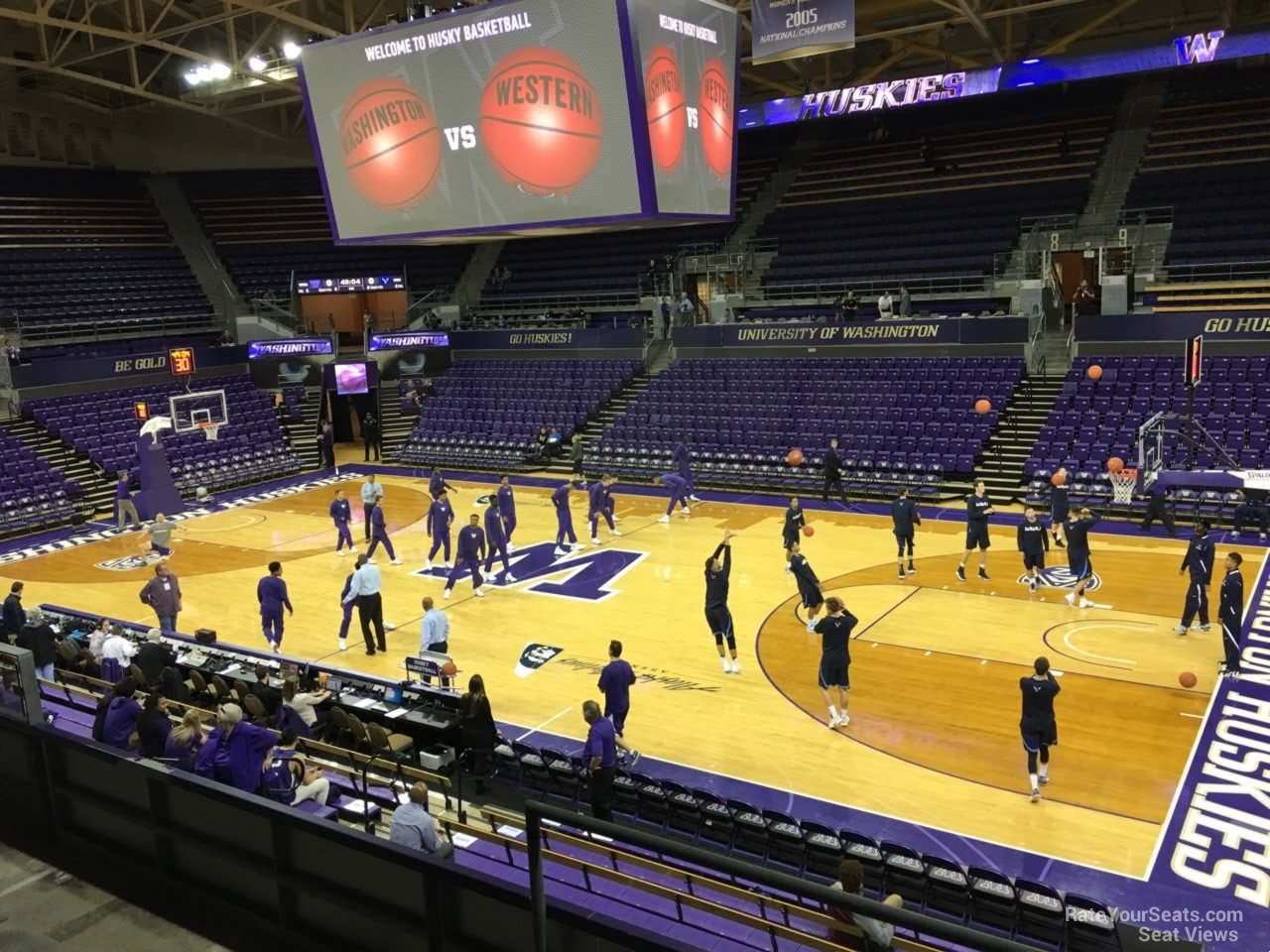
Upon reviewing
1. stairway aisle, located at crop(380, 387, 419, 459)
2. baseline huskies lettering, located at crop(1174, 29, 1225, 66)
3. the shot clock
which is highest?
baseline huskies lettering, located at crop(1174, 29, 1225, 66)

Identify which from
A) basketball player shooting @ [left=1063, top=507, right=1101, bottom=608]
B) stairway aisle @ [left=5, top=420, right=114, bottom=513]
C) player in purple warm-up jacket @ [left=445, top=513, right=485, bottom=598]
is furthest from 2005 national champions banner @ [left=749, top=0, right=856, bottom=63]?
stairway aisle @ [left=5, top=420, right=114, bottom=513]

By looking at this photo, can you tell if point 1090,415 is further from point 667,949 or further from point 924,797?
point 667,949

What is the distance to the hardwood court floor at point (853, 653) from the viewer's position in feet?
30.9

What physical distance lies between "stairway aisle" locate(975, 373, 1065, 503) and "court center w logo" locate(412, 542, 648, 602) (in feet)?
26.3

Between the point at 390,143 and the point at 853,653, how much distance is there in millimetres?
8453

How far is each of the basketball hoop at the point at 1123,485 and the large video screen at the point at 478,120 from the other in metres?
12.3

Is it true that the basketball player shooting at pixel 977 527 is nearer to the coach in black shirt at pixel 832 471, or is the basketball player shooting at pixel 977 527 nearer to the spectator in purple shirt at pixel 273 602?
the coach in black shirt at pixel 832 471

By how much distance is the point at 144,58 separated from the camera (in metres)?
36.3

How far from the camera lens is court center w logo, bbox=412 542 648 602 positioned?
1614cm

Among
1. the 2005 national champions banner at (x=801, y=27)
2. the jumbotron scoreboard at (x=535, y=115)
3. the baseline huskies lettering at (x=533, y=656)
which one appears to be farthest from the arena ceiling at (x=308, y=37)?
the baseline huskies lettering at (x=533, y=656)

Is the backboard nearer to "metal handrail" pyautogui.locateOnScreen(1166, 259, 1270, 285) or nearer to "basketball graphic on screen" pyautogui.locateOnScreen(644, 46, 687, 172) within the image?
"basketball graphic on screen" pyautogui.locateOnScreen(644, 46, 687, 172)

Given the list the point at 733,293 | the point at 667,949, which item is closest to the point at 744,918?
the point at 667,949

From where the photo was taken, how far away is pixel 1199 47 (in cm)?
2550

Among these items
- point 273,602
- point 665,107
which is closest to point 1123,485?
point 665,107
